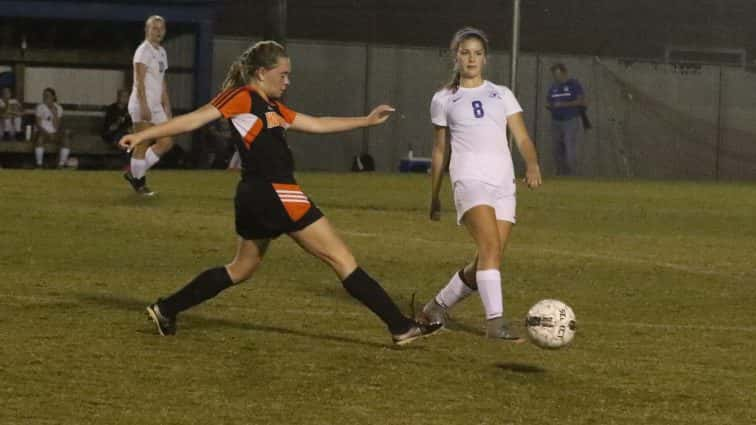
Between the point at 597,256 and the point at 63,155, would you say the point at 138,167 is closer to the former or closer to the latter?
the point at 597,256

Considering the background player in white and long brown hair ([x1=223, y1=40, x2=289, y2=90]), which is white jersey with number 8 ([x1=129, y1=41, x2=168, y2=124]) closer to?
the background player in white

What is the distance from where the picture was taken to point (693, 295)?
48.6 feet

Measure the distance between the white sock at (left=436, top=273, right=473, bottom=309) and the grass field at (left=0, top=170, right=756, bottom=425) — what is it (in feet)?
0.80

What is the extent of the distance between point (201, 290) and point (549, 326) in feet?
6.96

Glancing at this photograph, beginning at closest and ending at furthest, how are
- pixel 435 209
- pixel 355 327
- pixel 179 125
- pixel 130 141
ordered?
1. pixel 130 141
2. pixel 179 125
3. pixel 435 209
4. pixel 355 327

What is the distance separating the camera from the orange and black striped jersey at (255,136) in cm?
1054

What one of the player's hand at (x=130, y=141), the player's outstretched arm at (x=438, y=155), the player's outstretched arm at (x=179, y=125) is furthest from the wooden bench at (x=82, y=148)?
the player's hand at (x=130, y=141)

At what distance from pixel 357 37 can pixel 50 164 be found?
8.98m

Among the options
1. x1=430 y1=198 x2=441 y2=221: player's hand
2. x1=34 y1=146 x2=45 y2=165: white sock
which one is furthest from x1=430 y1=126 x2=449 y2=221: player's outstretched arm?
x1=34 y1=146 x2=45 y2=165: white sock

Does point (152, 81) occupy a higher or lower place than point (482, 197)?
higher

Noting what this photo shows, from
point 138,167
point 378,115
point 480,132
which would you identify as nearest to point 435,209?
point 480,132

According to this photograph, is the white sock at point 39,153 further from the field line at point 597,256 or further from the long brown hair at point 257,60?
the long brown hair at point 257,60

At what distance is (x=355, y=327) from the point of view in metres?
12.1

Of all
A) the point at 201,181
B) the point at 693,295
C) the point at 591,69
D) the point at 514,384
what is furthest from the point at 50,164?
the point at 514,384
